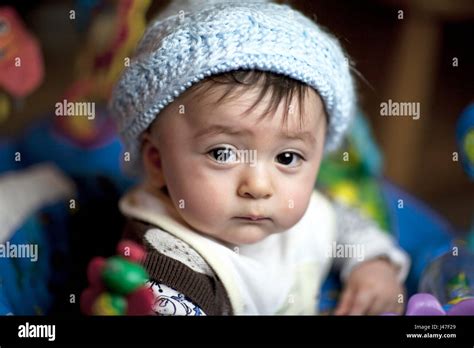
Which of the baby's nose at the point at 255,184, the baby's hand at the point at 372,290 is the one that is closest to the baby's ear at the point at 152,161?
the baby's nose at the point at 255,184

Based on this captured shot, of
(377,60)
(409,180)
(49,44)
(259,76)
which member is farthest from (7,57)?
(409,180)

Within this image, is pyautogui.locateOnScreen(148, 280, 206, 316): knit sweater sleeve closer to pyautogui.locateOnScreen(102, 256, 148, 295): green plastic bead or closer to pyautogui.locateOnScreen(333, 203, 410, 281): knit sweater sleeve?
pyautogui.locateOnScreen(102, 256, 148, 295): green plastic bead

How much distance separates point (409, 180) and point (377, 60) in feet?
0.77

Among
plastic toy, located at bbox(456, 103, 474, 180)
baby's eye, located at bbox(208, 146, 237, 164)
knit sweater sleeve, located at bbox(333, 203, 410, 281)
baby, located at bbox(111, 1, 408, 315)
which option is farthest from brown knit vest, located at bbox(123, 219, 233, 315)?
plastic toy, located at bbox(456, 103, 474, 180)

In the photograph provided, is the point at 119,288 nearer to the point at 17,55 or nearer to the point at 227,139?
the point at 227,139

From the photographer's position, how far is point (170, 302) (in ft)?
2.38

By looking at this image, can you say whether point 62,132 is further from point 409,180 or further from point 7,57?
point 409,180

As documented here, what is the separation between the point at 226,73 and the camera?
2.35 ft

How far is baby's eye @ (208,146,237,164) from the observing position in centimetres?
74

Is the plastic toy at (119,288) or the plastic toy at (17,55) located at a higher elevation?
the plastic toy at (17,55)

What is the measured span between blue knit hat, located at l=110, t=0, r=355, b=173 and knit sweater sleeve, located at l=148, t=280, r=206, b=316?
0.54 feet

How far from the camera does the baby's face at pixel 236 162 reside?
0.73 m

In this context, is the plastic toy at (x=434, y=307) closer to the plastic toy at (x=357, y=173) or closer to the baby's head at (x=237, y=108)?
the baby's head at (x=237, y=108)

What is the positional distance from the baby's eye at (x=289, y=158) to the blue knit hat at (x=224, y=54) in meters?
0.06
